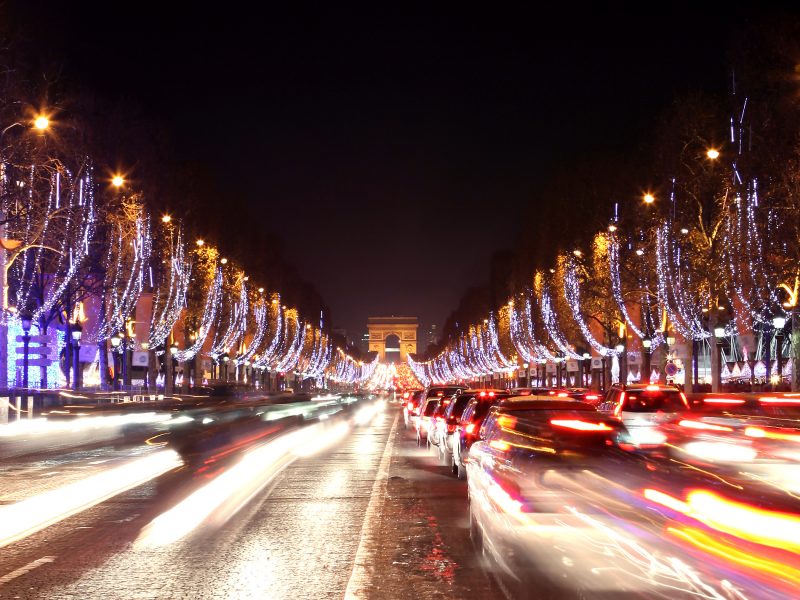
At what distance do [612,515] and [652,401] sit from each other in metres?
15.2

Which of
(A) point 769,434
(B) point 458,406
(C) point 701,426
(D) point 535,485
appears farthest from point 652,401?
(D) point 535,485

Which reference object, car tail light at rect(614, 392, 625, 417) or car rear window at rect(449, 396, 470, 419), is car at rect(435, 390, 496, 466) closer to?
car rear window at rect(449, 396, 470, 419)

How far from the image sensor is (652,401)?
856 inches

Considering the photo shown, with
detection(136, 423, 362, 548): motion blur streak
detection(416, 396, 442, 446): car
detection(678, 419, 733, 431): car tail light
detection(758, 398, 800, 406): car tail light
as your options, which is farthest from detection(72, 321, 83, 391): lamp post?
detection(758, 398, 800, 406): car tail light

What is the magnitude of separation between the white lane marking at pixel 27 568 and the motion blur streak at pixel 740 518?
5752 millimetres

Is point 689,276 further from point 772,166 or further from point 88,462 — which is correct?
point 88,462

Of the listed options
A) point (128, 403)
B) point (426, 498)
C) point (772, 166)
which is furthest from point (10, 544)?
point (128, 403)

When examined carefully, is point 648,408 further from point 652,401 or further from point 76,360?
point 76,360

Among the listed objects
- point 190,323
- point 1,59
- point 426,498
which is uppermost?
point 1,59

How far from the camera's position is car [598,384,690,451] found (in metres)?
21.0

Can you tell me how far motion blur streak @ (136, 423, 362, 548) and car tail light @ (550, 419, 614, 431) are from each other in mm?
4498

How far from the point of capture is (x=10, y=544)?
1127cm

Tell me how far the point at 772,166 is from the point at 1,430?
2675cm

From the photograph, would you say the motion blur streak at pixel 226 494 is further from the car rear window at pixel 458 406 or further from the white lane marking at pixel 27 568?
the car rear window at pixel 458 406
